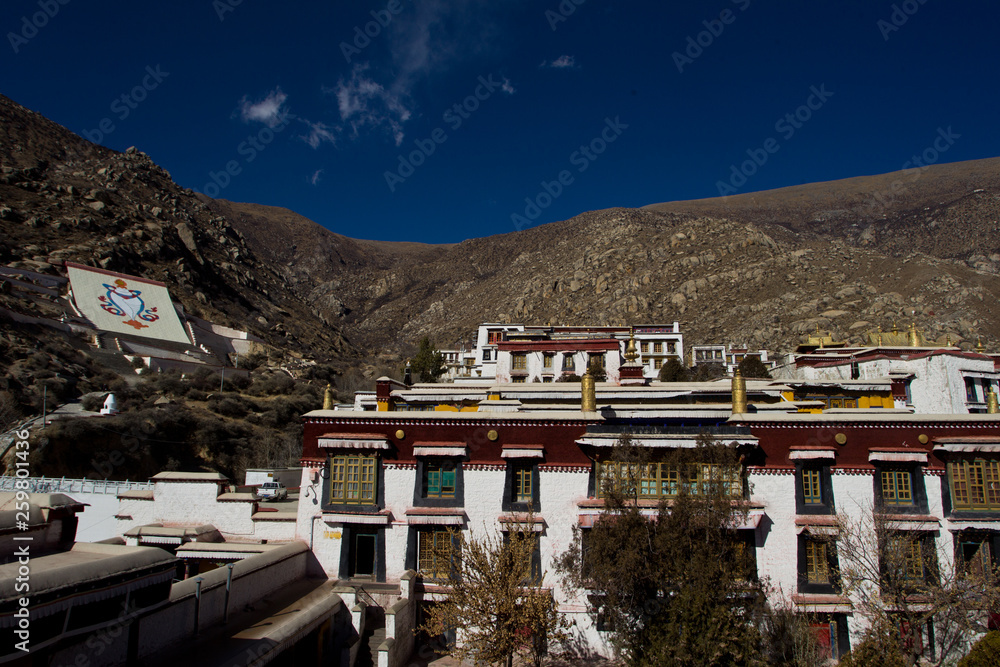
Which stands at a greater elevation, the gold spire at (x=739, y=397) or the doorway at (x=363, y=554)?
the gold spire at (x=739, y=397)

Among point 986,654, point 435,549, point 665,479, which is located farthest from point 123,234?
point 986,654

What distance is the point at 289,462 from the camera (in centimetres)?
4541

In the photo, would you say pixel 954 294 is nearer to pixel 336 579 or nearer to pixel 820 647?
pixel 820 647

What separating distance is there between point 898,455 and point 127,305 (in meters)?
78.3

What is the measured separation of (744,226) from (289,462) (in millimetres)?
102535

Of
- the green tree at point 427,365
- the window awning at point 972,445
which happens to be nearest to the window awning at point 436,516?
the window awning at point 972,445

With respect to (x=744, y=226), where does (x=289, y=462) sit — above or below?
below

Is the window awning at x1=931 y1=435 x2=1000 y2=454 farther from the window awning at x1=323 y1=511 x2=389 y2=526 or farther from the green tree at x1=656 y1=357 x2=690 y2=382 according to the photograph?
the green tree at x1=656 y1=357 x2=690 y2=382

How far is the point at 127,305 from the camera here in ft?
230

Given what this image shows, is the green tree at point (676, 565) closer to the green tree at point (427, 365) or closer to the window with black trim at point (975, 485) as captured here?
the window with black trim at point (975, 485)

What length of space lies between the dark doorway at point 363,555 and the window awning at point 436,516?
172cm

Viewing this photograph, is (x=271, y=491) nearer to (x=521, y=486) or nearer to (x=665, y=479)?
(x=521, y=486)

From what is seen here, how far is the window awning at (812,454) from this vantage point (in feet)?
57.0

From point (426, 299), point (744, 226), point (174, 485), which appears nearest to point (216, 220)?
point (426, 299)
